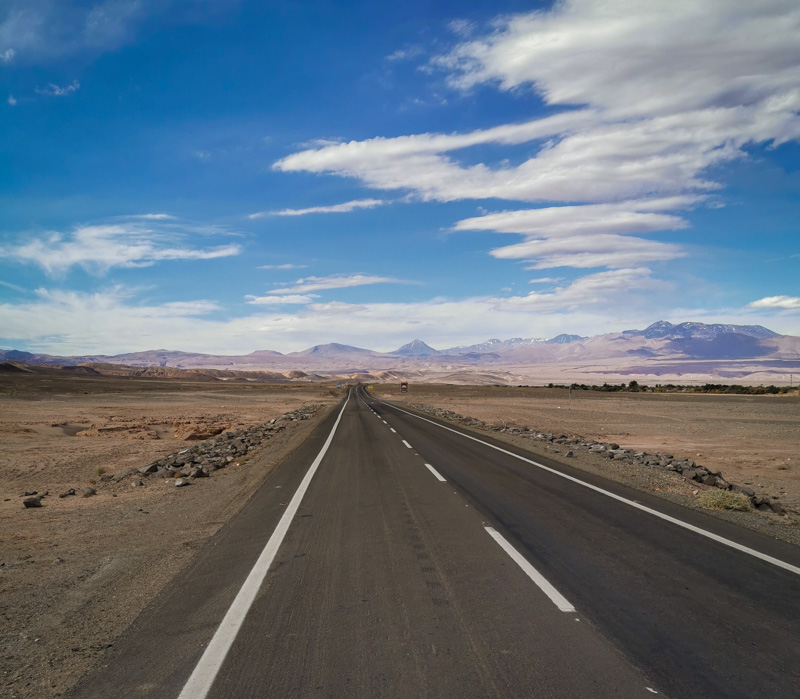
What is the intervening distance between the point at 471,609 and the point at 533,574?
125 cm

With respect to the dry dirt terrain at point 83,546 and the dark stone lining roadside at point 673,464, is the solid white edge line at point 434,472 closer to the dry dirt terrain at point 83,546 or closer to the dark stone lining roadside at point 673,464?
the dry dirt terrain at point 83,546

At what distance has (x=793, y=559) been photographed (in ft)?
22.3

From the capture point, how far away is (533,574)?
20.4ft

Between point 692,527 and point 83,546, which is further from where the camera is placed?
point 692,527

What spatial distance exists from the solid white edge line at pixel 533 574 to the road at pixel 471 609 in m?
0.03

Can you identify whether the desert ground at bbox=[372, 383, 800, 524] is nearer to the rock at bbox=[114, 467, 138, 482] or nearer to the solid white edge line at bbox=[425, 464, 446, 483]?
the solid white edge line at bbox=[425, 464, 446, 483]

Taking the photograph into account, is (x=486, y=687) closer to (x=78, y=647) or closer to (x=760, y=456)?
(x=78, y=647)

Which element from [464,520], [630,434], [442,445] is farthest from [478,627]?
[630,434]

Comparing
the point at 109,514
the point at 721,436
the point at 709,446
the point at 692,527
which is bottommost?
the point at 109,514

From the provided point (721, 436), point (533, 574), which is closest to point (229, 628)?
point (533, 574)

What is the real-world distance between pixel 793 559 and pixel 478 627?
452 cm

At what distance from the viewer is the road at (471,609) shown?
4.03 m

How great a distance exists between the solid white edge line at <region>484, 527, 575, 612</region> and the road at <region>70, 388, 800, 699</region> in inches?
1.3

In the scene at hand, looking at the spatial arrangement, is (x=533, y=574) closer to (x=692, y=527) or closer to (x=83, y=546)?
(x=692, y=527)
